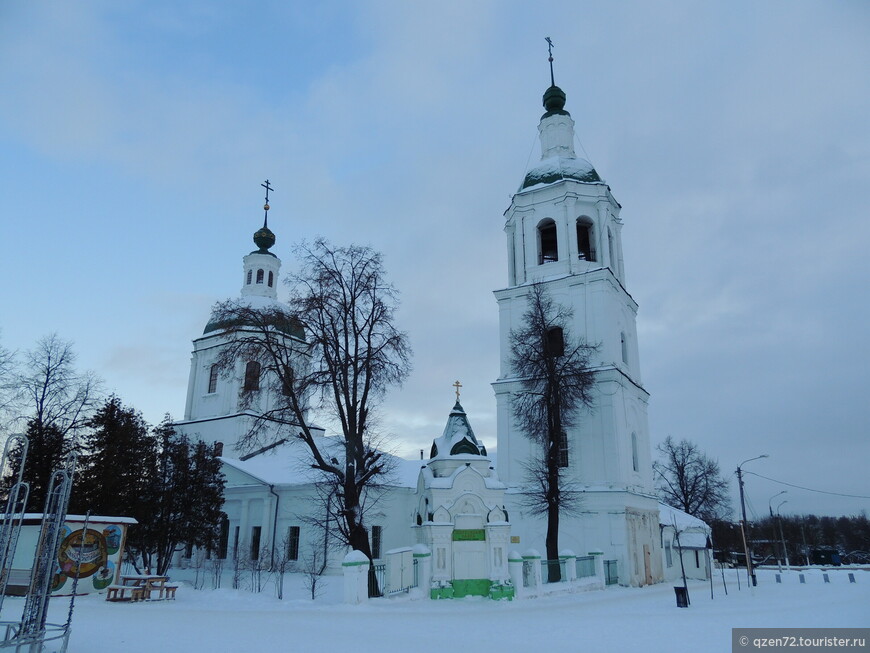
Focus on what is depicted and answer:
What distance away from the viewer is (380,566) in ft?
58.2

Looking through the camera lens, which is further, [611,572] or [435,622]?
[611,572]

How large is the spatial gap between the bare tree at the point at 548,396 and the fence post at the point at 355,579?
9303mm

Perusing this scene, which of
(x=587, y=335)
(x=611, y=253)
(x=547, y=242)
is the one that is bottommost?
(x=587, y=335)

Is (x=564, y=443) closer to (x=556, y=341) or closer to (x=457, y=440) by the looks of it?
(x=556, y=341)

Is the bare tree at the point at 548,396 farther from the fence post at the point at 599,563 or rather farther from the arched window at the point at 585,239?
the arched window at the point at 585,239

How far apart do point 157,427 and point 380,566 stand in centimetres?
1428

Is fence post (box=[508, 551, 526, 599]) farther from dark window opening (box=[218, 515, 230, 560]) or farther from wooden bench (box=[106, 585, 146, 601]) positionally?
dark window opening (box=[218, 515, 230, 560])

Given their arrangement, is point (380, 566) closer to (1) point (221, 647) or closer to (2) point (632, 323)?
(1) point (221, 647)

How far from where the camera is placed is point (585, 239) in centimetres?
3247

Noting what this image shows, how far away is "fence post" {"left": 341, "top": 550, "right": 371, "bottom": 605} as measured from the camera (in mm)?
15584

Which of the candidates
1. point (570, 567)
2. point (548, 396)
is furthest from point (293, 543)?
point (570, 567)
